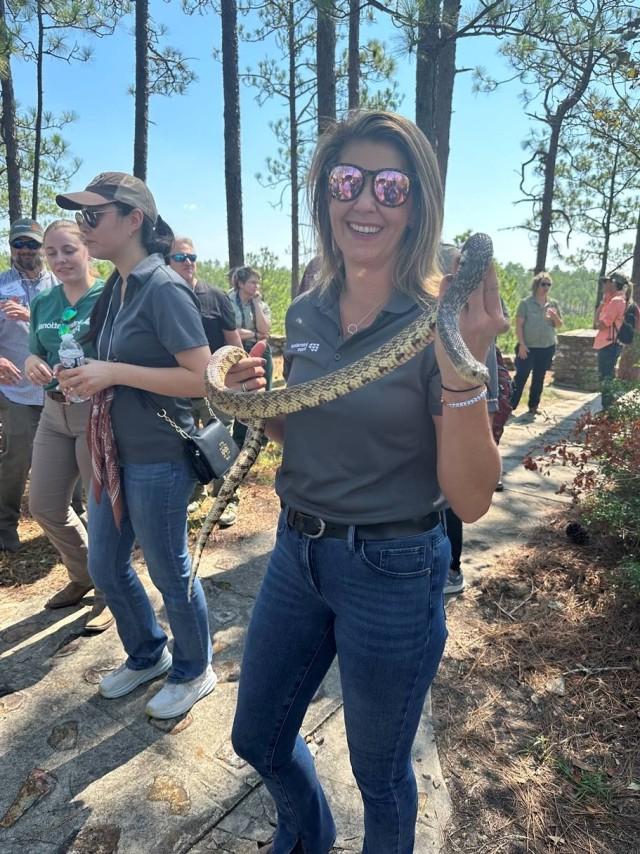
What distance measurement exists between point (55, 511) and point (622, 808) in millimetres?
3790

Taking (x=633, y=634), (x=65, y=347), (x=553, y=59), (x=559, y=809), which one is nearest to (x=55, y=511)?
(x=65, y=347)

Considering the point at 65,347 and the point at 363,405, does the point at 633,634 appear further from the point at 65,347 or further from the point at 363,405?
the point at 65,347

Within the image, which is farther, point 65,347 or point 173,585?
point 173,585

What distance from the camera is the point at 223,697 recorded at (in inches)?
128

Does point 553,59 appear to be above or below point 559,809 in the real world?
above

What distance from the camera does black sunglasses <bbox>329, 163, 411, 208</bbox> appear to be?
6.18 ft

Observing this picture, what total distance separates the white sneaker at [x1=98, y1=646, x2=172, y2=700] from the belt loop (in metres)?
2.27

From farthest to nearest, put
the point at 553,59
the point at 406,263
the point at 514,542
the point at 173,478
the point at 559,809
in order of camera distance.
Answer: the point at 553,59 → the point at 514,542 → the point at 173,478 → the point at 559,809 → the point at 406,263

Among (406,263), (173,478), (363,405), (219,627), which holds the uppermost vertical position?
(406,263)

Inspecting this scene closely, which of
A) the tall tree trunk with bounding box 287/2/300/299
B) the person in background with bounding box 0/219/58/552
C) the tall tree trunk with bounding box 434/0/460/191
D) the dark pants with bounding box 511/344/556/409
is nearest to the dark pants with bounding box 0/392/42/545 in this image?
the person in background with bounding box 0/219/58/552

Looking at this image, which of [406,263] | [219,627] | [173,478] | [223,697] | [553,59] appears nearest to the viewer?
[406,263]

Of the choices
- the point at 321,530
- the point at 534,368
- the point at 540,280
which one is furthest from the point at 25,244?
the point at 534,368

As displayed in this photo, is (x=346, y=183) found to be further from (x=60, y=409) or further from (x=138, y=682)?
(x=138, y=682)

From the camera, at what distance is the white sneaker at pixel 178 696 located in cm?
301
